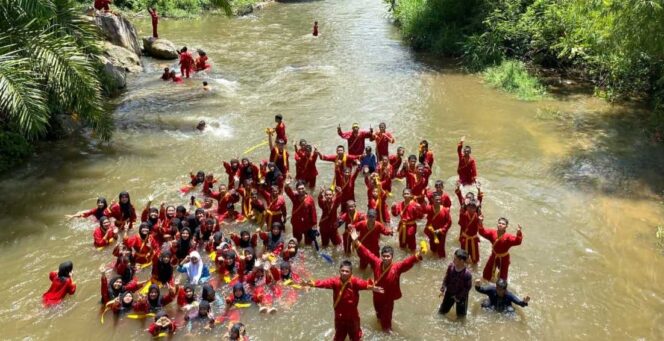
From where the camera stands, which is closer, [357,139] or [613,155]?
[357,139]

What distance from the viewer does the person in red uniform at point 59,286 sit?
8.30 metres

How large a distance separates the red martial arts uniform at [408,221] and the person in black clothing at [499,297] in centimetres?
180

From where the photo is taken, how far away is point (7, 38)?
1081 centimetres

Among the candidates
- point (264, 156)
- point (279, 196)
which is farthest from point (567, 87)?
point (279, 196)

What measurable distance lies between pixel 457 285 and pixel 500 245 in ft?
3.74

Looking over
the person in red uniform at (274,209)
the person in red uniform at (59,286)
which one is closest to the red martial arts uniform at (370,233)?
the person in red uniform at (274,209)

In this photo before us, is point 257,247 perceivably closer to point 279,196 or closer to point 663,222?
point 279,196

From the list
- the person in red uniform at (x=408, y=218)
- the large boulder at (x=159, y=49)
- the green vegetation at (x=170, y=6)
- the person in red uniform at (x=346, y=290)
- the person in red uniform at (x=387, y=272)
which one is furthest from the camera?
the green vegetation at (x=170, y=6)

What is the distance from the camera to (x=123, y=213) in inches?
404

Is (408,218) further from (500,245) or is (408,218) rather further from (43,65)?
(43,65)

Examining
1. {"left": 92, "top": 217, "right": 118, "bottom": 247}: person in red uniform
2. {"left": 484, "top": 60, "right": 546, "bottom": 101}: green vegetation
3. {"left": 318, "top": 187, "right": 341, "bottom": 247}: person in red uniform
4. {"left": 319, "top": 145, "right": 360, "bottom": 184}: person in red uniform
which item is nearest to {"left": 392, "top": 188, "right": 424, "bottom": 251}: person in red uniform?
{"left": 318, "top": 187, "right": 341, "bottom": 247}: person in red uniform

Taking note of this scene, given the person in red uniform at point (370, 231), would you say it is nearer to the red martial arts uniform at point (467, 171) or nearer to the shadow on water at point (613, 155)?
the red martial arts uniform at point (467, 171)

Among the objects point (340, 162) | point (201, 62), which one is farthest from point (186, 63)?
point (340, 162)

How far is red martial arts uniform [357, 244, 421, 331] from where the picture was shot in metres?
6.94
